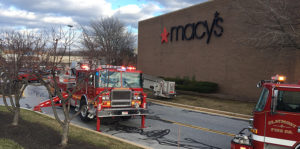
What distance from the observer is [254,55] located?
18.5 meters

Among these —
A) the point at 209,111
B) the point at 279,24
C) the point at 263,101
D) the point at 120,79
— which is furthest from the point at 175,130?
the point at 279,24

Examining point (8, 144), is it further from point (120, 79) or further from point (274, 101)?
point (274, 101)

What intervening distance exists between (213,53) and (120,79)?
13.8m

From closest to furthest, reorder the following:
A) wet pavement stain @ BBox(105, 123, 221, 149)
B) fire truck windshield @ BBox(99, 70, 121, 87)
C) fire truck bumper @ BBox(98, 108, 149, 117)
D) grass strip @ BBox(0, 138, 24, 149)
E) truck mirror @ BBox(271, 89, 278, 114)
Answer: truck mirror @ BBox(271, 89, 278, 114)
grass strip @ BBox(0, 138, 24, 149)
wet pavement stain @ BBox(105, 123, 221, 149)
fire truck bumper @ BBox(98, 108, 149, 117)
fire truck windshield @ BBox(99, 70, 121, 87)

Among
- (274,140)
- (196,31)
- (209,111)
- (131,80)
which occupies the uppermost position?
(196,31)

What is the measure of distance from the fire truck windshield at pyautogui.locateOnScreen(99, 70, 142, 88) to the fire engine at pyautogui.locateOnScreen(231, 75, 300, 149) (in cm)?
557

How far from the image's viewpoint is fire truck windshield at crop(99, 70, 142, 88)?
1010cm

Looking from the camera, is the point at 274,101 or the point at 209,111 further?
the point at 209,111

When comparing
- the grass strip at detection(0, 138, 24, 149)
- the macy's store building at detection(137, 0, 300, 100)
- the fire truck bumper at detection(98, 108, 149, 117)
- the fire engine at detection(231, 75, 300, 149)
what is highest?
the macy's store building at detection(137, 0, 300, 100)

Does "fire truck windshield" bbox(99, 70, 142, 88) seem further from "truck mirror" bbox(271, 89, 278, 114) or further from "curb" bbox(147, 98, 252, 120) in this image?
"curb" bbox(147, 98, 252, 120)

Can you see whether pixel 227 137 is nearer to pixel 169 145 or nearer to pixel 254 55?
pixel 169 145

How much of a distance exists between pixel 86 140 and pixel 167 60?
21.8 meters

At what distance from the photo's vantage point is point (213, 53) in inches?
879

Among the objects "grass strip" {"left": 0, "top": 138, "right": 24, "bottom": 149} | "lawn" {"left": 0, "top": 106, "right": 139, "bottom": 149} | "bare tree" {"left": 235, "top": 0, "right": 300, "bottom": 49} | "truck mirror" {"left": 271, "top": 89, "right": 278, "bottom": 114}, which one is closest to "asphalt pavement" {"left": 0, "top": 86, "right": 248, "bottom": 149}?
"lawn" {"left": 0, "top": 106, "right": 139, "bottom": 149}
